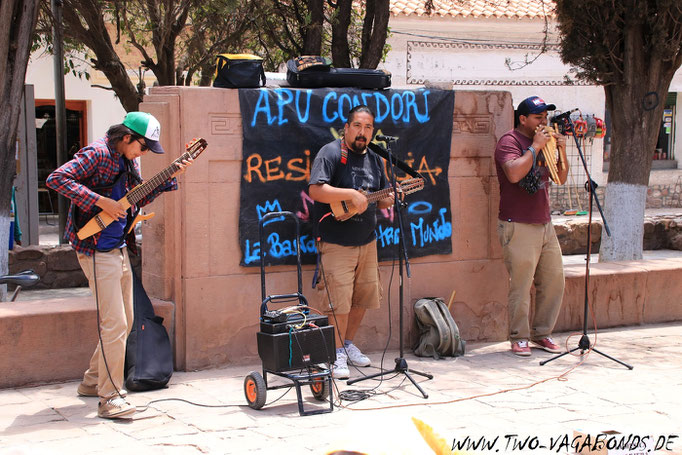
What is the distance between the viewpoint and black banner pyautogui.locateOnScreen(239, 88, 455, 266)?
6730mm

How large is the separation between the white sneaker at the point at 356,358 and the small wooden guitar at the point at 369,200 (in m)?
1.10

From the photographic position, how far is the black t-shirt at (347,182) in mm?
6410

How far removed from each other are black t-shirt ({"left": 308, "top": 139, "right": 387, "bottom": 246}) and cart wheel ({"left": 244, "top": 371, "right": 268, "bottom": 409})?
4.60 feet

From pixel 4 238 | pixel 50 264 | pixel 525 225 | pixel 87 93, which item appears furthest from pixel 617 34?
pixel 87 93

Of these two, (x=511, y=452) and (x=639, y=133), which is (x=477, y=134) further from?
(x=511, y=452)

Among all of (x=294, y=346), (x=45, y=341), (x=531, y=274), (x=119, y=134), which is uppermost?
(x=119, y=134)

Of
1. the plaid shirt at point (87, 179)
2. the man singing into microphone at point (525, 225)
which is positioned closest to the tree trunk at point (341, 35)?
the man singing into microphone at point (525, 225)

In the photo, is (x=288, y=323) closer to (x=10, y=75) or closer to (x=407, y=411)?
(x=407, y=411)

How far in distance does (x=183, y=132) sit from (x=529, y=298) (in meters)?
3.30

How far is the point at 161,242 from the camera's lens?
6629 mm

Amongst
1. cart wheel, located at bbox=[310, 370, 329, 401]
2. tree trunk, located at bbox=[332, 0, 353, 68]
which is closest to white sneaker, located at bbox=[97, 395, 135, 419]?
cart wheel, located at bbox=[310, 370, 329, 401]

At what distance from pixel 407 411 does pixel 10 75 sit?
15.0 feet

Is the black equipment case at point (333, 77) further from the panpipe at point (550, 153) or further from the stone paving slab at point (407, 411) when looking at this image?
the stone paving slab at point (407, 411)

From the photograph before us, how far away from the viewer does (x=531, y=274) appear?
720cm
